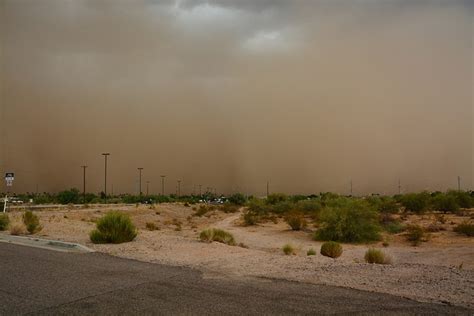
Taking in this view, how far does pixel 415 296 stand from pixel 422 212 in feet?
199

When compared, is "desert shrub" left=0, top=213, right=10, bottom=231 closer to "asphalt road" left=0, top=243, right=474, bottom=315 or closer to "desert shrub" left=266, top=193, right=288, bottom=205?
"asphalt road" left=0, top=243, right=474, bottom=315

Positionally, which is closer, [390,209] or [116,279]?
[116,279]

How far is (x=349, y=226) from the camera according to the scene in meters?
39.3

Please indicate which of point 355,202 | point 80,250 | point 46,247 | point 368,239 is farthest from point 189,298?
point 355,202

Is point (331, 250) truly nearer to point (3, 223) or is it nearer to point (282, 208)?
point (3, 223)

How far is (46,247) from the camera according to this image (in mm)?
20812

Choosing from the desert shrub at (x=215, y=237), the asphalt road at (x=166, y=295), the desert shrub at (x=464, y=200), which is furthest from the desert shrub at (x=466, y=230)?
the desert shrub at (x=464, y=200)

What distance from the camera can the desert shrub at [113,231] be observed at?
23484mm

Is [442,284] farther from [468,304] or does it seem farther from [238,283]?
[238,283]

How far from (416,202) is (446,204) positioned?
405 cm

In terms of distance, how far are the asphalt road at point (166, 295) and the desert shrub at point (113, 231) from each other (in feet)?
29.0

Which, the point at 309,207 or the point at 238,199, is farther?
the point at 238,199

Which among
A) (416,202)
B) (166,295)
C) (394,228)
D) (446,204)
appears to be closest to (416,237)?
(394,228)

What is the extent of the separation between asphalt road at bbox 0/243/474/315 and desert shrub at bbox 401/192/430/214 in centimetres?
6045
